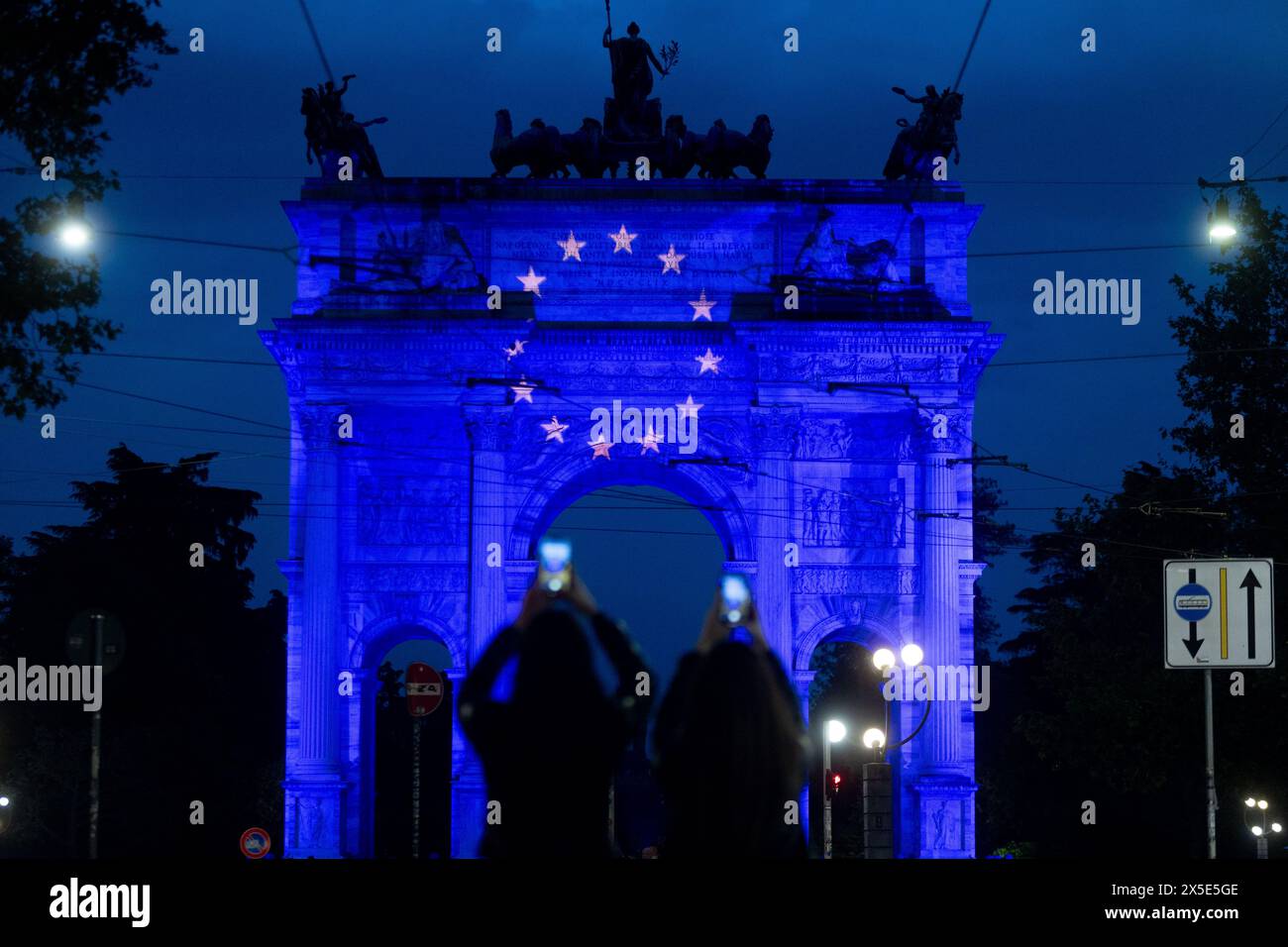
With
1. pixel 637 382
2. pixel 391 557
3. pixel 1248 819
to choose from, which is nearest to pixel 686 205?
pixel 637 382

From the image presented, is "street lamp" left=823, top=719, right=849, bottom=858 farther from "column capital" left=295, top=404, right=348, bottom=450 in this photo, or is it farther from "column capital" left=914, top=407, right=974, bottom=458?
"column capital" left=295, top=404, right=348, bottom=450

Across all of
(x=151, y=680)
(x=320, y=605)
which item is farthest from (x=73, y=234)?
(x=151, y=680)

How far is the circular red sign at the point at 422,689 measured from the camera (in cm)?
2889

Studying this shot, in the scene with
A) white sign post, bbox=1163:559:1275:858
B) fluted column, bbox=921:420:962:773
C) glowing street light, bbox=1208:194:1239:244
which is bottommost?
white sign post, bbox=1163:559:1275:858

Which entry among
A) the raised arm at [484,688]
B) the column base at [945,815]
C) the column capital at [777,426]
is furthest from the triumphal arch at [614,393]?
the raised arm at [484,688]

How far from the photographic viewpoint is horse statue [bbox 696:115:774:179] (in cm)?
4147

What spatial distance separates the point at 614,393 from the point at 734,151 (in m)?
5.41

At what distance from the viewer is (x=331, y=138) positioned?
138 feet

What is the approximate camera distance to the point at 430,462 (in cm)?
4184

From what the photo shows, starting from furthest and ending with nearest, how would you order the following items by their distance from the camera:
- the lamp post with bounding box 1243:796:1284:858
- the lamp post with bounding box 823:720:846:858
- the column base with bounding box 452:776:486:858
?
the lamp post with bounding box 1243:796:1284:858 < the column base with bounding box 452:776:486:858 < the lamp post with bounding box 823:720:846:858

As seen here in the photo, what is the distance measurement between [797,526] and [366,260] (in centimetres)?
1011

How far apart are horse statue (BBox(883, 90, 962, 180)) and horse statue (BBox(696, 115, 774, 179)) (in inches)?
106

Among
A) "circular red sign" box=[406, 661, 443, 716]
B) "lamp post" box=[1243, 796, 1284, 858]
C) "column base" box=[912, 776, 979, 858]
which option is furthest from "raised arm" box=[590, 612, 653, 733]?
"lamp post" box=[1243, 796, 1284, 858]

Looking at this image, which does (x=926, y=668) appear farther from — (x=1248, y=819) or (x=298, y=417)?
(x=298, y=417)
